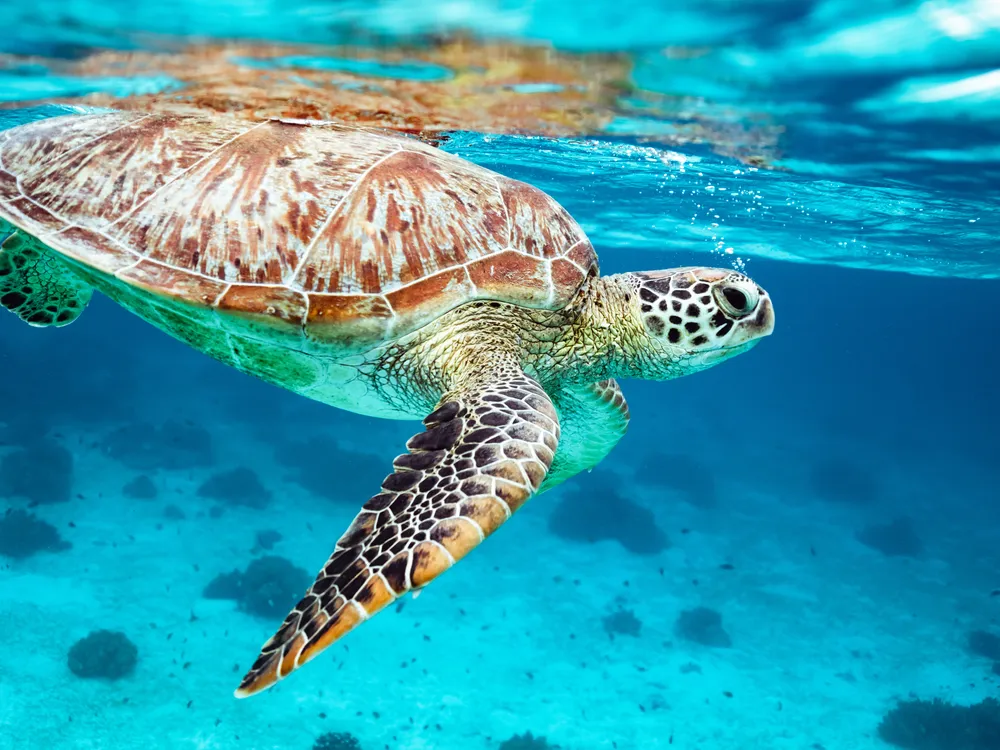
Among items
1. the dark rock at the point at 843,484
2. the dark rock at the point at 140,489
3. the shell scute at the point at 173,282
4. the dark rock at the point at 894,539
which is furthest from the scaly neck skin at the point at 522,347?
the dark rock at the point at 843,484

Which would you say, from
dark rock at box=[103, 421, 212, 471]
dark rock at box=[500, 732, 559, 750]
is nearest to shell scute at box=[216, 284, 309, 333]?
dark rock at box=[500, 732, 559, 750]

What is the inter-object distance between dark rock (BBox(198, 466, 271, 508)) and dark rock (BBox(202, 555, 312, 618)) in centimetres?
343

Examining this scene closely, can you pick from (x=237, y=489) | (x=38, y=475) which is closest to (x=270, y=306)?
(x=237, y=489)

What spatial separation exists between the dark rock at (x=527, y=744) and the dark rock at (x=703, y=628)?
4863 millimetres

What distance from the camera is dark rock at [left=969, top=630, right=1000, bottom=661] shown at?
13.2 metres

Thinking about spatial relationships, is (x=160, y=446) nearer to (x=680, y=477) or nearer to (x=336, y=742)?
(x=336, y=742)

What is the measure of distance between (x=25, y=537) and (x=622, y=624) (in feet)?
38.4

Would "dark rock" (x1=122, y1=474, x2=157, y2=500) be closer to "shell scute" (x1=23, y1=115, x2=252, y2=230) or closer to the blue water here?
the blue water

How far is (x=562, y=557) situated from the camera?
49.6 ft

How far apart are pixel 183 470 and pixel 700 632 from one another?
13342 mm

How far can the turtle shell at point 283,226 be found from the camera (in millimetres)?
3320

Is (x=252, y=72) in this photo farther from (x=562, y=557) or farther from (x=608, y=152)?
(x=562, y=557)

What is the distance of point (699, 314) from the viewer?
379 centimetres

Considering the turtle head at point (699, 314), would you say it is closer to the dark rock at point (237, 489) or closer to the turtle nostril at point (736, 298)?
the turtle nostril at point (736, 298)
